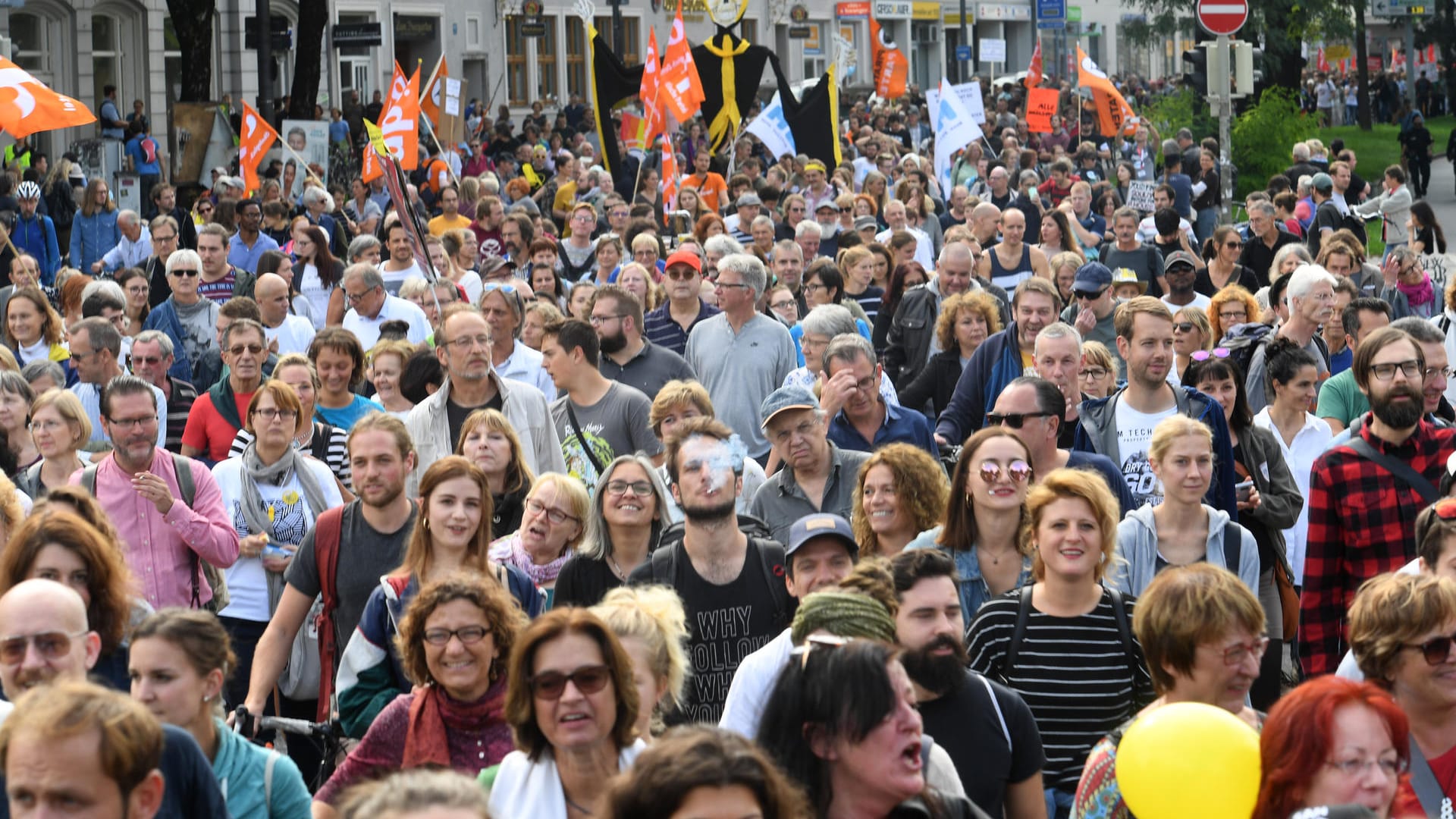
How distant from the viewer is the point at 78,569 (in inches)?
214

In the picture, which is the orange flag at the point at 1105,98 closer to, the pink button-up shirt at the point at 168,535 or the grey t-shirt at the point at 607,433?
the grey t-shirt at the point at 607,433

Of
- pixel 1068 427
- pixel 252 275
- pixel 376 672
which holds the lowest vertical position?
pixel 376 672

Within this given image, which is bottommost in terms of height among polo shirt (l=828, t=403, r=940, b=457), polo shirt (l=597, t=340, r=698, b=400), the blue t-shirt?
polo shirt (l=828, t=403, r=940, b=457)

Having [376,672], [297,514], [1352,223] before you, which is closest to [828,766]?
[376,672]

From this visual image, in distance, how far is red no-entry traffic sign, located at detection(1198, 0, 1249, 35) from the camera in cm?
1641

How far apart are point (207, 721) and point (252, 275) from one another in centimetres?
891

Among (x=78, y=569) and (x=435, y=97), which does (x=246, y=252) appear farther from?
(x=78, y=569)

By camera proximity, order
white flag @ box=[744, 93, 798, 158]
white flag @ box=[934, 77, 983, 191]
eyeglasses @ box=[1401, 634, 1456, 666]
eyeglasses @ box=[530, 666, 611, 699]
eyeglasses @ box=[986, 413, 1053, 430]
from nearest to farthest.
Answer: eyeglasses @ box=[530, 666, 611, 699]
eyeglasses @ box=[1401, 634, 1456, 666]
eyeglasses @ box=[986, 413, 1053, 430]
white flag @ box=[744, 93, 798, 158]
white flag @ box=[934, 77, 983, 191]

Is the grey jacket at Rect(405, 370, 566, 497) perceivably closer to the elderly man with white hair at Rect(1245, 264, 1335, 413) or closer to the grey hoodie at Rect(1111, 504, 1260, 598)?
the grey hoodie at Rect(1111, 504, 1260, 598)

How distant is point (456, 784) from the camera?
3438mm

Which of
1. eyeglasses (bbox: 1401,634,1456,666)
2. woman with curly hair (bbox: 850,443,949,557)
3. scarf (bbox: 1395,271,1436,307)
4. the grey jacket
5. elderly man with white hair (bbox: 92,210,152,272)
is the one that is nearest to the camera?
eyeglasses (bbox: 1401,634,1456,666)

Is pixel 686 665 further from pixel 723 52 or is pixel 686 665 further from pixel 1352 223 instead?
pixel 723 52

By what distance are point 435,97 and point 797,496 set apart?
1663 cm

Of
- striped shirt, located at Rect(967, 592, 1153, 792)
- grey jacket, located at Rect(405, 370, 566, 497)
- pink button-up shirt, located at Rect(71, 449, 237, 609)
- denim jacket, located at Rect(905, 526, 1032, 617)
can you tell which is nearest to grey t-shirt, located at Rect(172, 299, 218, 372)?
grey jacket, located at Rect(405, 370, 566, 497)
